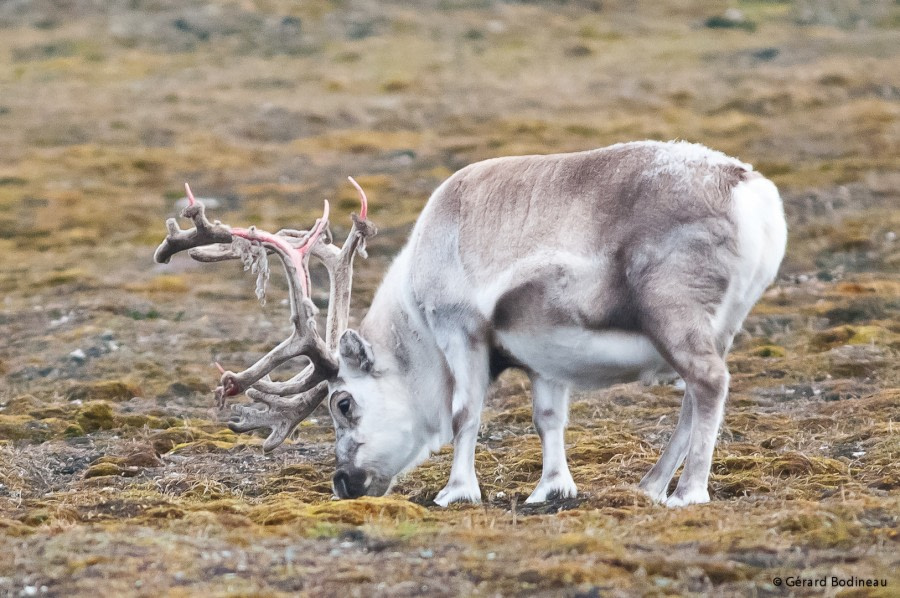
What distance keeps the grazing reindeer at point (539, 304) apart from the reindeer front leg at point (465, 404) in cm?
1

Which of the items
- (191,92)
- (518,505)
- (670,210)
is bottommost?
(191,92)

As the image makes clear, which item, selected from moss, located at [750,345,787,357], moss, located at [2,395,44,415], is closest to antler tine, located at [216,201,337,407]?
moss, located at [2,395,44,415]

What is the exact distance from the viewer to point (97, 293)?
21.0m

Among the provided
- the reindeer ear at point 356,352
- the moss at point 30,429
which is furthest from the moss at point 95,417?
the reindeer ear at point 356,352

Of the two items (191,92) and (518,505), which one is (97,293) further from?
(191,92)

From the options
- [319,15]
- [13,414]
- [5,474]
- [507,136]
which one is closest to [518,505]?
[5,474]

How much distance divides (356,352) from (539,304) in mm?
1525

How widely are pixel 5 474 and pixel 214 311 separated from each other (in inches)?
349

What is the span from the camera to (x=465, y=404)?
956cm

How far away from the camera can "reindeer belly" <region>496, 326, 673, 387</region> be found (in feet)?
28.9

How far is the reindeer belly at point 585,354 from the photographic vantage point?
8.80 metres

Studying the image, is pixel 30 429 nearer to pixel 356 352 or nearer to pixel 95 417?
pixel 95 417

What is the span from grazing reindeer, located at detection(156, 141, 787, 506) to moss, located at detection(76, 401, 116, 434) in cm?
359

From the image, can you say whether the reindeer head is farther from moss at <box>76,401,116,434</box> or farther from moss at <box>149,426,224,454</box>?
moss at <box>76,401,116,434</box>
